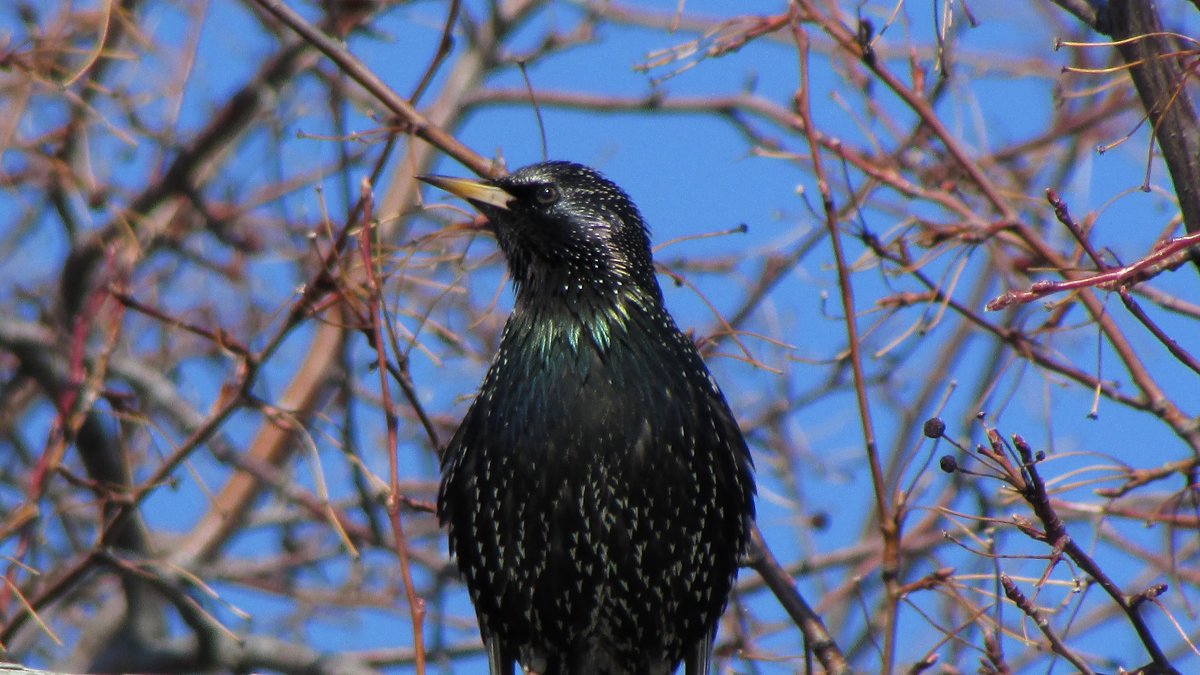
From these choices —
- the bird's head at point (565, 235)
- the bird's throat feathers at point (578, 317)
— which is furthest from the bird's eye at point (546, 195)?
the bird's throat feathers at point (578, 317)

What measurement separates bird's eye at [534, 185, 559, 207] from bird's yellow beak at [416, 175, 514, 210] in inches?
3.6

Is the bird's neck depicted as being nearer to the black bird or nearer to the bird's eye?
the black bird

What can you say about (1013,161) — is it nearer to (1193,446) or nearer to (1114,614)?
(1114,614)

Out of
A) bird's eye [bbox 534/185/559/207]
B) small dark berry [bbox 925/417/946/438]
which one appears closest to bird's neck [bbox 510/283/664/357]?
bird's eye [bbox 534/185/559/207]

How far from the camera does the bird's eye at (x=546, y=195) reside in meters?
4.47

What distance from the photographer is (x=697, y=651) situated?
14.7 feet

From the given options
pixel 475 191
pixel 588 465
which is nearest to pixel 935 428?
pixel 588 465

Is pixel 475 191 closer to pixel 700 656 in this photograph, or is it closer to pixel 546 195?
pixel 546 195

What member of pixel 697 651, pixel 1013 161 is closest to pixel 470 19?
pixel 1013 161

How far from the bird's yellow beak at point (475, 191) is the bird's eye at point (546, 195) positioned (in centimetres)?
9

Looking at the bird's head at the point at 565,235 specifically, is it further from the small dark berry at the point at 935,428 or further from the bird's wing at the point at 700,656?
the small dark berry at the point at 935,428

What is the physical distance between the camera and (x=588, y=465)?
403cm

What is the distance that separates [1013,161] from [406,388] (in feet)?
13.9

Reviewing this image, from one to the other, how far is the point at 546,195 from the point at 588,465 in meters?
0.86
